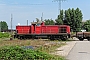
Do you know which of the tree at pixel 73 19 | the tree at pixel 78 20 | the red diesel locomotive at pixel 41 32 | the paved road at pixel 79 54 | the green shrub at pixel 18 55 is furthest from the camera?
the tree at pixel 73 19

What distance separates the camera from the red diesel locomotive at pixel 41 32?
46.2 meters

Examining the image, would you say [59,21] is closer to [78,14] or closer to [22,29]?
[78,14]

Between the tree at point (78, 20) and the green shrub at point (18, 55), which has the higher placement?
the tree at point (78, 20)

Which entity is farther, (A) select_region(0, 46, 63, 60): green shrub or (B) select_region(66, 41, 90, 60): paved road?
(B) select_region(66, 41, 90, 60): paved road

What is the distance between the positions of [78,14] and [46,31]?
191ft

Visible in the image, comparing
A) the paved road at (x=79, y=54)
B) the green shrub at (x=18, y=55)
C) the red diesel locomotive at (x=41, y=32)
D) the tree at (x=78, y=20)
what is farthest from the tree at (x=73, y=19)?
the green shrub at (x=18, y=55)

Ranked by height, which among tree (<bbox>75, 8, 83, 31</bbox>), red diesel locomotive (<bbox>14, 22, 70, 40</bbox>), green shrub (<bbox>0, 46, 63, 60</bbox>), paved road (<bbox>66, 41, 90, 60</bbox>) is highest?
tree (<bbox>75, 8, 83, 31</bbox>)

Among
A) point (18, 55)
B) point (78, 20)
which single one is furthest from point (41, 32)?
point (78, 20)

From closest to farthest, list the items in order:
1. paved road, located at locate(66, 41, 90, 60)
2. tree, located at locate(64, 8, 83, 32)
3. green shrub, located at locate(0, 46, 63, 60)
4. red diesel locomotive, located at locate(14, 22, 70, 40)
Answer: green shrub, located at locate(0, 46, 63, 60)
paved road, located at locate(66, 41, 90, 60)
red diesel locomotive, located at locate(14, 22, 70, 40)
tree, located at locate(64, 8, 83, 32)

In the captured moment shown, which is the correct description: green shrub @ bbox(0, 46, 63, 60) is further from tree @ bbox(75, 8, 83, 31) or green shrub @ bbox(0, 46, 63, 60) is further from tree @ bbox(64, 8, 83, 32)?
tree @ bbox(75, 8, 83, 31)

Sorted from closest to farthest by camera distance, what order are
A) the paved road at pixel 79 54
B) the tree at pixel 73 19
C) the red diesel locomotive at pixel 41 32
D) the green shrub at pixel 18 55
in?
the green shrub at pixel 18 55 < the paved road at pixel 79 54 < the red diesel locomotive at pixel 41 32 < the tree at pixel 73 19

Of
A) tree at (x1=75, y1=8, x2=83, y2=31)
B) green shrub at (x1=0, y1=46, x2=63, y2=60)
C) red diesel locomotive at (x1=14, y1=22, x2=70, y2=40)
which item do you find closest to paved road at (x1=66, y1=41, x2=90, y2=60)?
green shrub at (x1=0, y1=46, x2=63, y2=60)

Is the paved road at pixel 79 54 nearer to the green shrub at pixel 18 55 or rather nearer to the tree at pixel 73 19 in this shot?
the green shrub at pixel 18 55

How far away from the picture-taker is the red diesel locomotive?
152 ft
